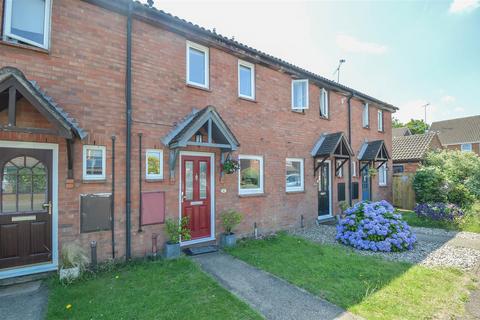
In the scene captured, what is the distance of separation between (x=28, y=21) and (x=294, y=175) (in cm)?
866

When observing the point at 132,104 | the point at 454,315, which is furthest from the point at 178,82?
the point at 454,315

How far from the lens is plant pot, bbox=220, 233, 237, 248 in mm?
7117

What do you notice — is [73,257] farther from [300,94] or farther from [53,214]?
[300,94]

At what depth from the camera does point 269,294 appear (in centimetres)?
436

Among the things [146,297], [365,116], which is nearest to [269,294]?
[146,297]

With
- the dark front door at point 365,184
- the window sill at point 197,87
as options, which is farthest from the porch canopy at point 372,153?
the window sill at point 197,87

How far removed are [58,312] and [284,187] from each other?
23.2 feet

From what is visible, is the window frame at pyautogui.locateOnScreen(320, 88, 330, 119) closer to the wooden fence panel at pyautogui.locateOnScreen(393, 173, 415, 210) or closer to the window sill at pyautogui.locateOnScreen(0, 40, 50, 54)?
the wooden fence panel at pyautogui.locateOnScreen(393, 173, 415, 210)

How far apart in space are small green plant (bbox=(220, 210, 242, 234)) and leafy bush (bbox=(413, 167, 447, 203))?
34.0 ft

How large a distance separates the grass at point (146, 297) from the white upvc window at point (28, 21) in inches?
185

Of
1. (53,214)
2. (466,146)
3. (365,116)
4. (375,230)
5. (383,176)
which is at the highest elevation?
(365,116)

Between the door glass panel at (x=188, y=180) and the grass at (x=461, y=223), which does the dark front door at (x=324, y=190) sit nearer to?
the grass at (x=461, y=223)

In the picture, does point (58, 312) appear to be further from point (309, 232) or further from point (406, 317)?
point (309, 232)

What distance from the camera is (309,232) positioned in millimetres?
8930
